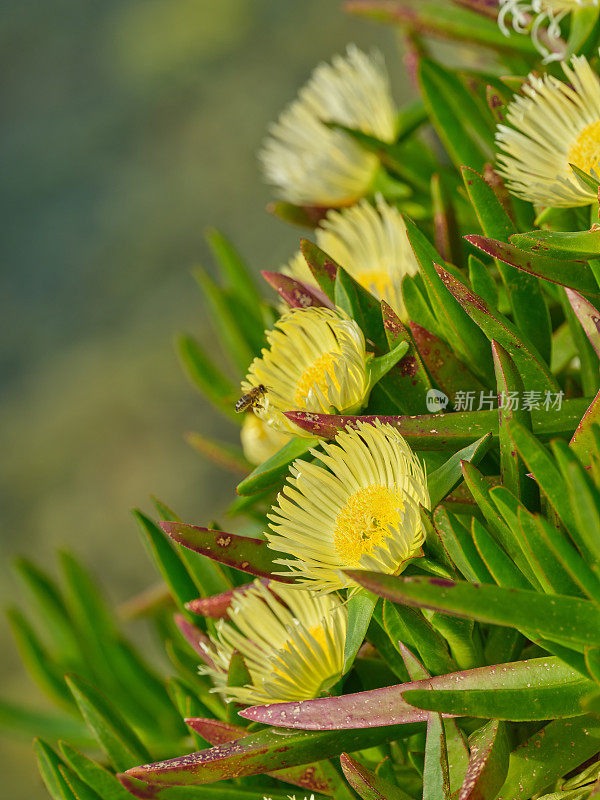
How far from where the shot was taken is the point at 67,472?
2.23 meters

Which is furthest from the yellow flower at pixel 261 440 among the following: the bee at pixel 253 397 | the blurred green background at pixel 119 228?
the blurred green background at pixel 119 228

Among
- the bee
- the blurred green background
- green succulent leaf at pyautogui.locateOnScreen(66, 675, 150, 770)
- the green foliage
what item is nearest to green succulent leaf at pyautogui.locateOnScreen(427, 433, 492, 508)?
the green foliage

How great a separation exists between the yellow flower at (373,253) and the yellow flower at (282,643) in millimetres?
175

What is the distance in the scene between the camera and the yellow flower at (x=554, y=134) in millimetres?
399

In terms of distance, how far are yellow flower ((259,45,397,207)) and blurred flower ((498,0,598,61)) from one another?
11 cm

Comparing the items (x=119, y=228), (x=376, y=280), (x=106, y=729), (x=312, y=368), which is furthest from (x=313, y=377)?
(x=119, y=228)

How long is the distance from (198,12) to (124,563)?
1.91 m

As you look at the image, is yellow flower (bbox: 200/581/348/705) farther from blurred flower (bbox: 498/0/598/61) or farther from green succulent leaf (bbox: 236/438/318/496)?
blurred flower (bbox: 498/0/598/61)

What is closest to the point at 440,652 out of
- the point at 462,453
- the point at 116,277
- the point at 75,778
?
the point at 462,453

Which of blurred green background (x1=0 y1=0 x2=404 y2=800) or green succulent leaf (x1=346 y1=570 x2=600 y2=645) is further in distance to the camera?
blurred green background (x1=0 y1=0 x2=404 y2=800)

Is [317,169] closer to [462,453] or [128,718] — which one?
[462,453]

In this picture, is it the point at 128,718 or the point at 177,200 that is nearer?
the point at 128,718

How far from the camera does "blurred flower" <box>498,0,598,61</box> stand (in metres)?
0.47

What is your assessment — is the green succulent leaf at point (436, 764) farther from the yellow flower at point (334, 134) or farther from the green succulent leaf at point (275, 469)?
the yellow flower at point (334, 134)
